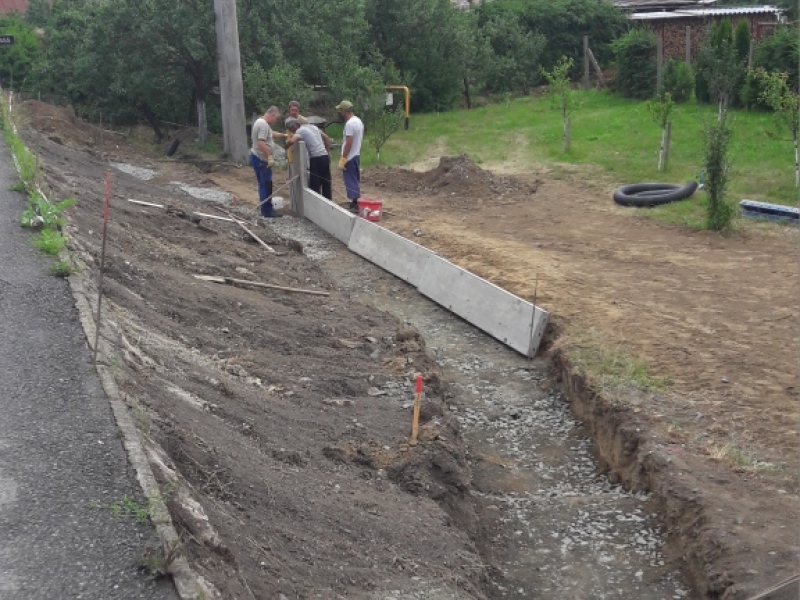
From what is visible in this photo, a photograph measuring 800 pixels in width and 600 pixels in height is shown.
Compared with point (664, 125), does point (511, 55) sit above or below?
above

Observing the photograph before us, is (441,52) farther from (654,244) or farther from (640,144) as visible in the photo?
(654,244)

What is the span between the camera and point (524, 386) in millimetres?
10180

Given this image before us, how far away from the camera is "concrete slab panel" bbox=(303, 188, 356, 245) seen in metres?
16.2

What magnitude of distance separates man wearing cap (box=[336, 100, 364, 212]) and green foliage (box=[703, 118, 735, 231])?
5.87 metres

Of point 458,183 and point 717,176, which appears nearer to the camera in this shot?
point 717,176

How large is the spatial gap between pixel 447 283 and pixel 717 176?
16.9ft

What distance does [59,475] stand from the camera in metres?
5.32

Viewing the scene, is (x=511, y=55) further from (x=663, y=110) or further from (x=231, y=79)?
(x=663, y=110)

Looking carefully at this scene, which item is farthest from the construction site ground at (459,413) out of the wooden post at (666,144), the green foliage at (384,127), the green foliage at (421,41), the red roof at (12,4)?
the red roof at (12,4)

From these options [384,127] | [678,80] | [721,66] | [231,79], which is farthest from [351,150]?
[678,80]

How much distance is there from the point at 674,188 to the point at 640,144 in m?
4.76

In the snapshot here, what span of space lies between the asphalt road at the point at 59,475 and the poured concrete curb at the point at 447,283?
514 centimetres

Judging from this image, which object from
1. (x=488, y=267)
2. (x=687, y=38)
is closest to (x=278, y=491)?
(x=488, y=267)

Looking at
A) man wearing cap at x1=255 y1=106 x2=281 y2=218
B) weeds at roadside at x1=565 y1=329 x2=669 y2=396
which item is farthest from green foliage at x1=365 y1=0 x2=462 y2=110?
weeds at roadside at x1=565 y1=329 x2=669 y2=396
